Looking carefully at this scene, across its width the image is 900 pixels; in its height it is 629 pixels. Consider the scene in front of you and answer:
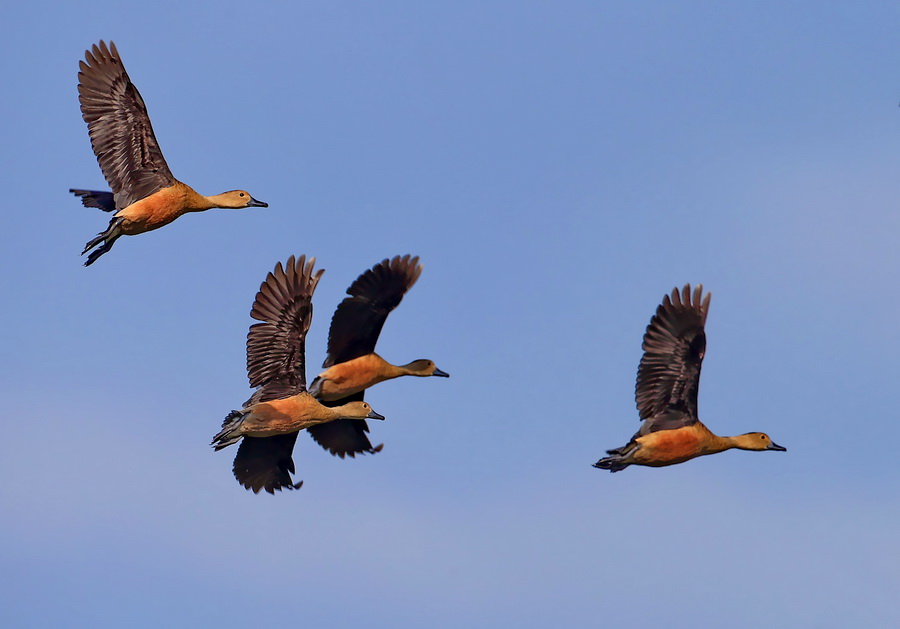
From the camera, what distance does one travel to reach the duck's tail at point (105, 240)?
2381 cm

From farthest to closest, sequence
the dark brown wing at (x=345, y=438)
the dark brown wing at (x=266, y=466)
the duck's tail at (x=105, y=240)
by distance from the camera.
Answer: the dark brown wing at (x=345, y=438), the dark brown wing at (x=266, y=466), the duck's tail at (x=105, y=240)

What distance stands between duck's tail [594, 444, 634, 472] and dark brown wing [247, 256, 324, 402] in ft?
13.8

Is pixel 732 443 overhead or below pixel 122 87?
below

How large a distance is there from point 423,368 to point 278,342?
3.24m

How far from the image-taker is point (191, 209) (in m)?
25.1

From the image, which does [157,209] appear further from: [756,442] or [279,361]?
[756,442]

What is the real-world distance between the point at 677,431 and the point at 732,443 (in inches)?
55.9

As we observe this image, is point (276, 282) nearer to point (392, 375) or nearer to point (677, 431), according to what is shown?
point (392, 375)

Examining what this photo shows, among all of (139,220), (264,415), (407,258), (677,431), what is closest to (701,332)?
(677,431)

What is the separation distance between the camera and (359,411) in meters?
25.9

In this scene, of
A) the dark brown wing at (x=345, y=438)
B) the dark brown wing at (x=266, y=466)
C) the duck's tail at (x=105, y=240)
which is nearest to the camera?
the duck's tail at (x=105, y=240)

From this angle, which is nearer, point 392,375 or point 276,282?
point 276,282

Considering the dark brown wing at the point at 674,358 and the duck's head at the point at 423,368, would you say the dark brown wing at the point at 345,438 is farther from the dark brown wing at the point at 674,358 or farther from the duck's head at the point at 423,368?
the dark brown wing at the point at 674,358

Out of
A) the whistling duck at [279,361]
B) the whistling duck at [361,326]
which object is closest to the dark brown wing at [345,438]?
the whistling duck at [361,326]
